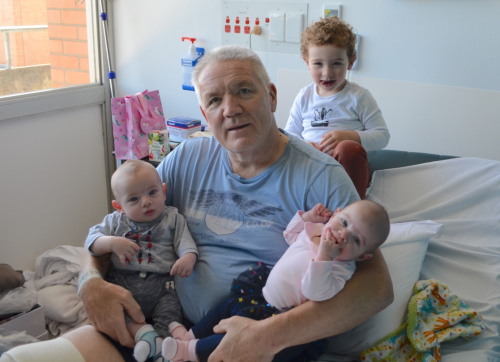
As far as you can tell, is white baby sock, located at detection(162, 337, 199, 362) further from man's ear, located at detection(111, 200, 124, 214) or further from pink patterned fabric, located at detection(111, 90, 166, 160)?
pink patterned fabric, located at detection(111, 90, 166, 160)

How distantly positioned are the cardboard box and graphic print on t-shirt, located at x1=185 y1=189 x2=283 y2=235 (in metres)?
0.92

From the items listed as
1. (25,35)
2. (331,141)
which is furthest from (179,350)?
(25,35)

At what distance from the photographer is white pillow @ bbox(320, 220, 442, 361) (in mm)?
1421

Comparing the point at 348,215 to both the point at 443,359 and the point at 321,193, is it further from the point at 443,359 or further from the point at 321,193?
the point at 443,359

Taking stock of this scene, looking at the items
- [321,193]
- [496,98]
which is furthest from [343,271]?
[496,98]

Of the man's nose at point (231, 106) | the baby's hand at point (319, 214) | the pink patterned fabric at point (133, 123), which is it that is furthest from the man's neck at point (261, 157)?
the pink patterned fabric at point (133, 123)

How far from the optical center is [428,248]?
176 centimetres

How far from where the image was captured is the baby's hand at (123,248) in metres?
1.44

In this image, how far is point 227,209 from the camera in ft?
5.05

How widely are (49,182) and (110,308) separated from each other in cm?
182

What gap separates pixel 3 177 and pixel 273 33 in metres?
1.69

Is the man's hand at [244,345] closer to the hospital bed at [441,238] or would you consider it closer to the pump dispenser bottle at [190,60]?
the hospital bed at [441,238]

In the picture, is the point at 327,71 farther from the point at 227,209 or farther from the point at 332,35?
the point at 227,209

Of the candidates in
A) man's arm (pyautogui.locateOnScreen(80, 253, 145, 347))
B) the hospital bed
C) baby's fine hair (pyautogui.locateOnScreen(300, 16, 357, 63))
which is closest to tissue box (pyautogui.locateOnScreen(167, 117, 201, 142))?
baby's fine hair (pyautogui.locateOnScreen(300, 16, 357, 63))
